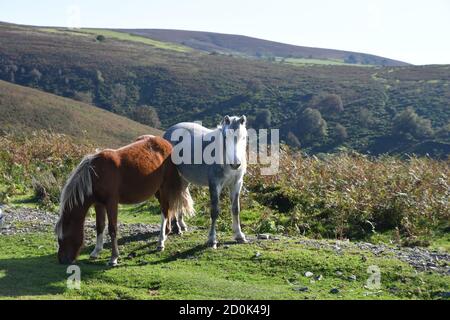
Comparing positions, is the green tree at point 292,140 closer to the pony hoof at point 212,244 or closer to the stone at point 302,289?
the pony hoof at point 212,244

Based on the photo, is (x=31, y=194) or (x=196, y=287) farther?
(x=31, y=194)

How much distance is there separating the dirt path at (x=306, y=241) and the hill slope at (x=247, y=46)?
14165 cm

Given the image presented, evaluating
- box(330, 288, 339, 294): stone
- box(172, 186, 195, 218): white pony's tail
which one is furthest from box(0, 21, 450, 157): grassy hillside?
box(330, 288, 339, 294): stone

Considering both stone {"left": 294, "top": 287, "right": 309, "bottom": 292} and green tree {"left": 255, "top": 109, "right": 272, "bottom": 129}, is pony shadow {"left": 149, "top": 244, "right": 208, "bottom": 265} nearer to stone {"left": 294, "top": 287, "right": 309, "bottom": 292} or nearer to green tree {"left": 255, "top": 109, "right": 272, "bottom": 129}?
stone {"left": 294, "top": 287, "right": 309, "bottom": 292}

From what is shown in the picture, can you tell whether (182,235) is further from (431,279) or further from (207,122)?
(207,122)

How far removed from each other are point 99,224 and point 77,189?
0.83 meters

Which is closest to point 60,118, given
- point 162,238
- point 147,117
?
point 147,117

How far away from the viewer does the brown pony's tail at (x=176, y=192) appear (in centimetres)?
1053

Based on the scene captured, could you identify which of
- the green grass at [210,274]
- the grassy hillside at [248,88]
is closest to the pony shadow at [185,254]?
the green grass at [210,274]

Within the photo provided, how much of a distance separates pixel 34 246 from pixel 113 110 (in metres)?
54.8

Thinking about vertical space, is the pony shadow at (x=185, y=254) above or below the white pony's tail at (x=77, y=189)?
below

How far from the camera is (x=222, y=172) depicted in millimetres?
9773

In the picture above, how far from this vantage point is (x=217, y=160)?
9734 millimetres
